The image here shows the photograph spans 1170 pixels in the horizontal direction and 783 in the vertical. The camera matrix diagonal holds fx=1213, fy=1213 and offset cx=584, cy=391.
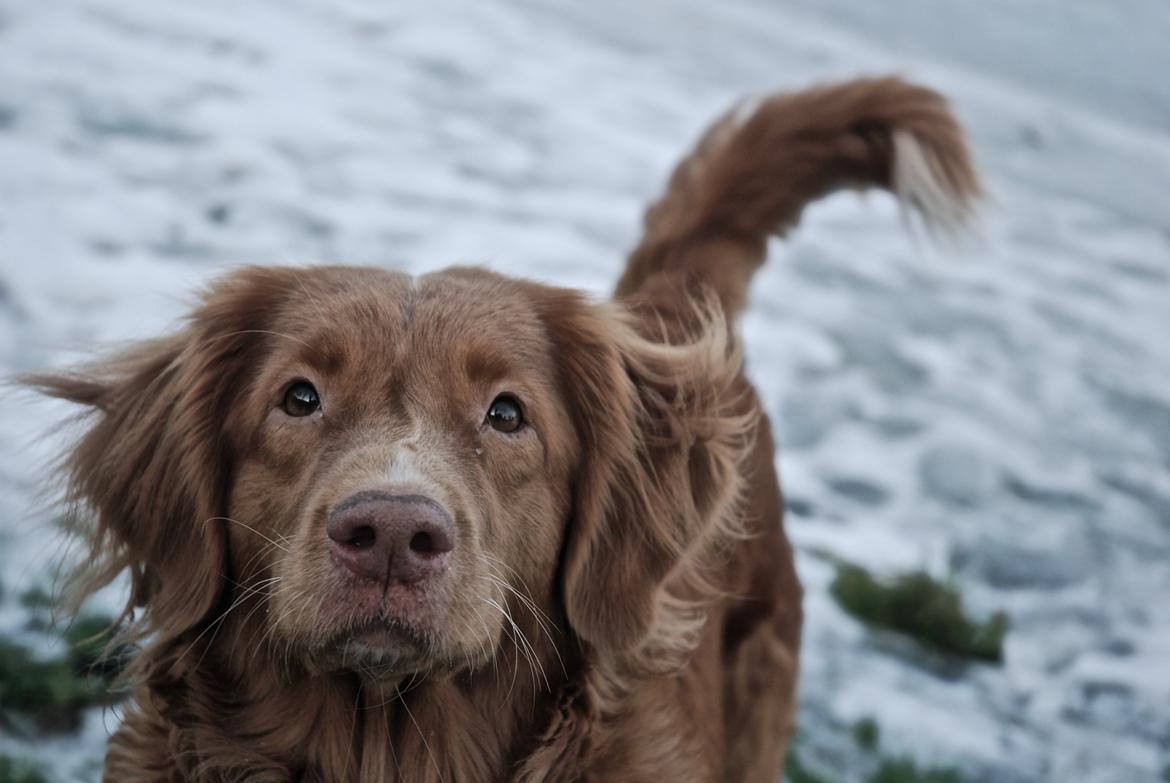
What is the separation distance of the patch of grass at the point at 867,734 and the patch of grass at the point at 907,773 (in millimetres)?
78

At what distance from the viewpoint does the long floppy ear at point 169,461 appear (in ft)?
8.36

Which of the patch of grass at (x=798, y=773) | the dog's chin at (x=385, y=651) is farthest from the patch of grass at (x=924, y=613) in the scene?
the dog's chin at (x=385, y=651)

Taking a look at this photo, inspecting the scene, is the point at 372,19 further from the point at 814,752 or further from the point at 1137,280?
the point at 814,752

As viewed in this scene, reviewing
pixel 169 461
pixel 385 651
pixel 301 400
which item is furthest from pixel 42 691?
pixel 385 651

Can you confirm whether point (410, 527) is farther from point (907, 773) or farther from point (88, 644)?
point (907, 773)

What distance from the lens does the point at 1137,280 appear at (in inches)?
327

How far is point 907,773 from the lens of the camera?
3834 millimetres

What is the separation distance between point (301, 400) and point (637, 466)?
781mm

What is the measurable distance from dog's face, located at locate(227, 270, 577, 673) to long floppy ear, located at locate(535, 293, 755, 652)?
0.07m

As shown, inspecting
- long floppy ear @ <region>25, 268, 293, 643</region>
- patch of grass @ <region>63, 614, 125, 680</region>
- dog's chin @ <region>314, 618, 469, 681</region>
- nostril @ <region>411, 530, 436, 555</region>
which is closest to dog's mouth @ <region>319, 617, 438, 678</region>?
dog's chin @ <region>314, 618, 469, 681</region>

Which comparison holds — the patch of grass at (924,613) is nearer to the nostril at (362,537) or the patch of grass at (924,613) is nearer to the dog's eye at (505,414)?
the dog's eye at (505,414)

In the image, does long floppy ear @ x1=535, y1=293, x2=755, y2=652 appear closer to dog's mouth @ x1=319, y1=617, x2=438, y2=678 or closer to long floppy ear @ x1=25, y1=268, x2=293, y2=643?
dog's mouth @ x1=319, y1=617, x2=438, y2=678

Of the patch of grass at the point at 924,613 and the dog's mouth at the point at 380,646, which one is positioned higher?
the dog's mouth at the point at 380,646

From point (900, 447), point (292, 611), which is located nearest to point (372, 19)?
point (900, 447)
